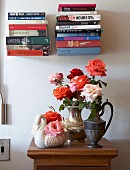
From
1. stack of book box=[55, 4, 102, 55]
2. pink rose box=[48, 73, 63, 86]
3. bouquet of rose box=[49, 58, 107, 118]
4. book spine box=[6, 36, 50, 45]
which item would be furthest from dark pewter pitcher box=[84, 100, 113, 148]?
book spine box=[6, 36, 50, 45]

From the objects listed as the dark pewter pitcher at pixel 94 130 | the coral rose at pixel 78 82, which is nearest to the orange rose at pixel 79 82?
the coral rose at pixel 78 82

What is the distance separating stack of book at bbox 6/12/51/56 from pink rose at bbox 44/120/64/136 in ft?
1.48

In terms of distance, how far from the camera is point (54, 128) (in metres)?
1.44

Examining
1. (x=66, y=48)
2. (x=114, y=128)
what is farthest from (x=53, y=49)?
(x=114, y=128)

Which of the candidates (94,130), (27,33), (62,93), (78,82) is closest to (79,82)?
(78,82)

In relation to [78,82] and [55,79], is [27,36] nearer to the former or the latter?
[55,79]

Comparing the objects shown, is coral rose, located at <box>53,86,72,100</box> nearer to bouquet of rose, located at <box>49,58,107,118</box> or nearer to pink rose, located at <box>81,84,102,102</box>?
bouquet of rose, located at <box>49,58,107,118</box>

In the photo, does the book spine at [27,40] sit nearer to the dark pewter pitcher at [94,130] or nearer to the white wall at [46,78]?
the white wall at [46,78]

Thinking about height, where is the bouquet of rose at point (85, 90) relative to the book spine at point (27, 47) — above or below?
below

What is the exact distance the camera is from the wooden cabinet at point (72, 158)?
1387mm

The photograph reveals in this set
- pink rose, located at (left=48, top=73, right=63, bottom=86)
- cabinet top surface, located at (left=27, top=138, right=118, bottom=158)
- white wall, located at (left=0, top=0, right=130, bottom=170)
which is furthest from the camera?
white wall, located at (left=0, top=0, right=130, bottom=170)

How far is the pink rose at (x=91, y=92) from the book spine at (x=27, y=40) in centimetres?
44

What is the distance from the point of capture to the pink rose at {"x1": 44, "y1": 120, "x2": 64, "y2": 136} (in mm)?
1424

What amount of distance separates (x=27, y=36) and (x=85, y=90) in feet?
1.73
